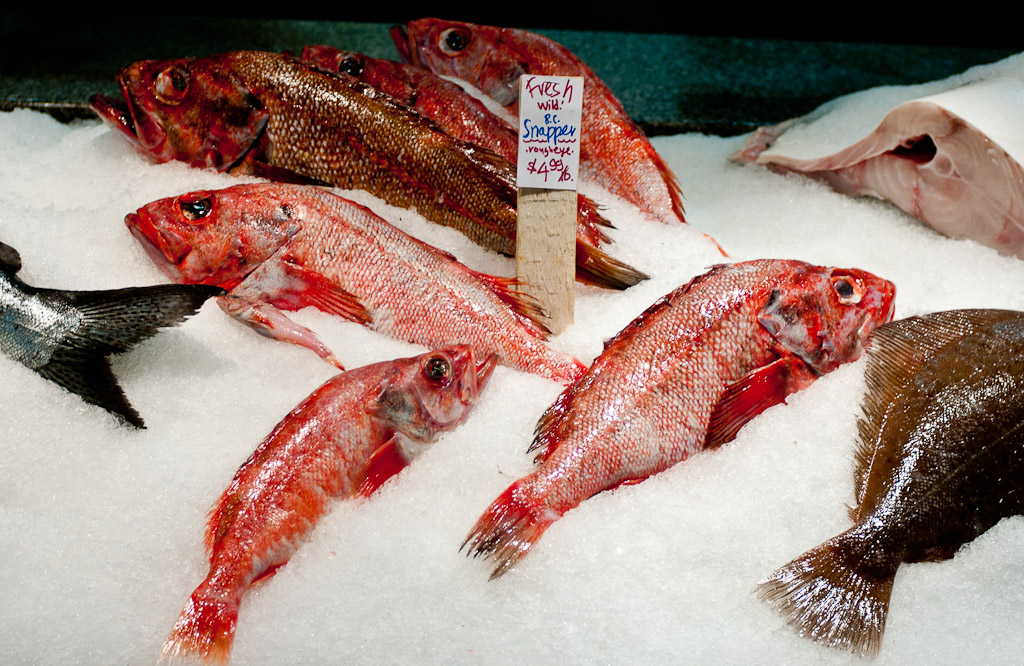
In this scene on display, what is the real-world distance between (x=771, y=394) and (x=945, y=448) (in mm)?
355

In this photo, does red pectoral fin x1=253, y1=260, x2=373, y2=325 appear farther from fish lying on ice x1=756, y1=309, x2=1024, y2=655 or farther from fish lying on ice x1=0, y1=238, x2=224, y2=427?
fish lying on ice x1=756, y1=309, x2=1024, y2=655

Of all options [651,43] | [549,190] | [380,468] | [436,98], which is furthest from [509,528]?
[651,43]

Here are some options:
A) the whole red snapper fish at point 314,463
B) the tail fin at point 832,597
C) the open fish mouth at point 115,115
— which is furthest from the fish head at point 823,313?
the open fish mouth at point 115,115

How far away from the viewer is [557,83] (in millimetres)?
1814

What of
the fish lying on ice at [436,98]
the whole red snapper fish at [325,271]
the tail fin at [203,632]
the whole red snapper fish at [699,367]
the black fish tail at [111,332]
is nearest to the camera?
the tail fin at [203,632]

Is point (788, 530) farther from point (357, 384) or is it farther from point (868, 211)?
point (868, 211)

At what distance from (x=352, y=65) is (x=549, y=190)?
101 cm

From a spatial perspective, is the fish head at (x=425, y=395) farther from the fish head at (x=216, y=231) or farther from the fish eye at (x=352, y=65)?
the fish eye at (x=352, y=65)

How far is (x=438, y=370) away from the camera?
1716mm

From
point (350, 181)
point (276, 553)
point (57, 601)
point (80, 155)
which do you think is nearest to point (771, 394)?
point (276, 553)

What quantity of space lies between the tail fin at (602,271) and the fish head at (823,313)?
457 mm

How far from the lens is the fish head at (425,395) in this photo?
67.1 inches

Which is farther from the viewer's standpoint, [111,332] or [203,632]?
[111,332]

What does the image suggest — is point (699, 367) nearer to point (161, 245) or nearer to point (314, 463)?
point (314, 463)
